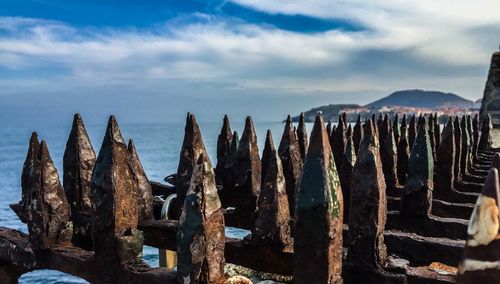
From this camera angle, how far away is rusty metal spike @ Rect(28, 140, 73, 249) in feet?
11.0

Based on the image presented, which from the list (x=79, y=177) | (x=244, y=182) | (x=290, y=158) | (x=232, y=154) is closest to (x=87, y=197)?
(x=79, y=177)

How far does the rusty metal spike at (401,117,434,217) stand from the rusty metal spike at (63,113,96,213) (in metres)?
2.51

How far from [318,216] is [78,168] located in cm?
240

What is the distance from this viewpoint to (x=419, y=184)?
3.27 meters

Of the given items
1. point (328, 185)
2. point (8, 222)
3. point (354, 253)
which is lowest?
point (8, 222)

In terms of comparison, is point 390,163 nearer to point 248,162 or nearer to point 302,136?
point 248,162

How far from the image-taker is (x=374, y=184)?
2.42 metres

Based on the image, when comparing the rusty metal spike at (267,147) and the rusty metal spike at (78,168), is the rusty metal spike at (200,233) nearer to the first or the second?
the rusty metal spike at (78,168)

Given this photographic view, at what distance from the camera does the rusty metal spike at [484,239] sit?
4.60 ft

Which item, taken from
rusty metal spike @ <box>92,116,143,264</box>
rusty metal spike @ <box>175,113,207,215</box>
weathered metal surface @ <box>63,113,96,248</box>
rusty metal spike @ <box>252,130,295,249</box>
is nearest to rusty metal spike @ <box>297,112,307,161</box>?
rusty metal spike @ <box>175,113,207,215</box>

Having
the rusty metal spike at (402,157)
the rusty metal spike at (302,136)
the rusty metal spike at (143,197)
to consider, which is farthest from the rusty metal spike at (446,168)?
the rusty metal spike at (143,197)

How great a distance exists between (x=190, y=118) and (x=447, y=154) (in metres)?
2.55

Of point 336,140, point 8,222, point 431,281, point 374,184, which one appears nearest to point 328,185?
point 374,184

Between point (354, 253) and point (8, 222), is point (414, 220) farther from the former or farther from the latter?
point (8, 222)
